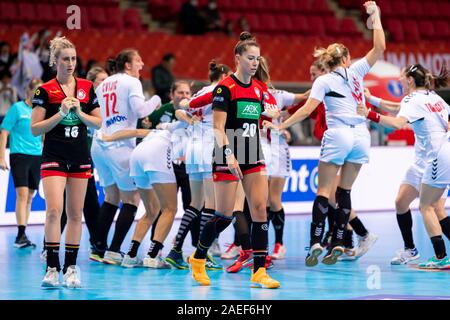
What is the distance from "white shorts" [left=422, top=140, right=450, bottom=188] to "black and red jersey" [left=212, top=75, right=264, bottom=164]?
210 cm

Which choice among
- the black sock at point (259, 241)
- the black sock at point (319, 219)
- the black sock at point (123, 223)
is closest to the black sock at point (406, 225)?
the black sock at point (319, 219)

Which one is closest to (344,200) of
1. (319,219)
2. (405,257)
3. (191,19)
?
(319,219)

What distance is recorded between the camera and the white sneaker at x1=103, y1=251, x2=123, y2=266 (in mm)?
9047

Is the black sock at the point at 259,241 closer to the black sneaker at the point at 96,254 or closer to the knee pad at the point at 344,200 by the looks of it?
the knee pad at the point at 344,200

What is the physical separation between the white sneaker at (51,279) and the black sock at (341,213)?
3.11 m

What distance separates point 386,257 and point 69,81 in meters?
4.28

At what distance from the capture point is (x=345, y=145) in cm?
869

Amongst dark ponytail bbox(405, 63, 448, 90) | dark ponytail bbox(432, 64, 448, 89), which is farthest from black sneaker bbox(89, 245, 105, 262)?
dark ponytail bbox(432, 64, 448, 89)

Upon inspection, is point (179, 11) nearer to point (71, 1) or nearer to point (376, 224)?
point (71, 1)

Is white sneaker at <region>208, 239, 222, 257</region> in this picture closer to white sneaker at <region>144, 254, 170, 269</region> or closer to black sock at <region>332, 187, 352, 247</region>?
white sneaker at <region>144, 254, 170, 269</region>

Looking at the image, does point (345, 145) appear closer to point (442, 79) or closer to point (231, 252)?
point (442, 79)

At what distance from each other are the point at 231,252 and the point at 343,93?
7.45ft

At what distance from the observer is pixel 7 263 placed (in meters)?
8.98
